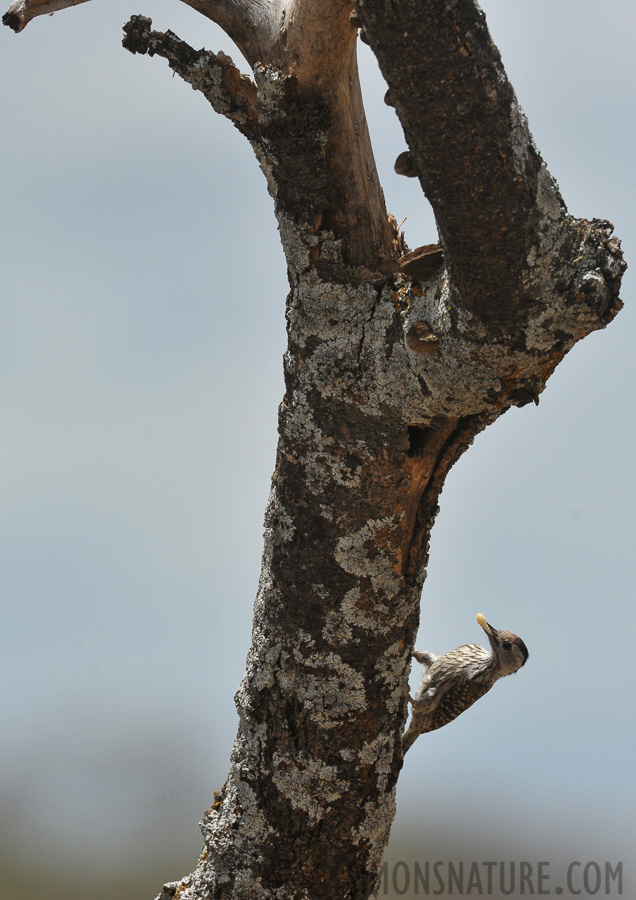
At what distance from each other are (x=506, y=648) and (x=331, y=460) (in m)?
2.38

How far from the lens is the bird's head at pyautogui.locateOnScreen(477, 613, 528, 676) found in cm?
405

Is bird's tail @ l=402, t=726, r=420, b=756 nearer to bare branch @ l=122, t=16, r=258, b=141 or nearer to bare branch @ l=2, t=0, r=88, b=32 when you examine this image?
bare branch @ l=122, t=16, r=258, b=141

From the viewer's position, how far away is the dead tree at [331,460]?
202 cm

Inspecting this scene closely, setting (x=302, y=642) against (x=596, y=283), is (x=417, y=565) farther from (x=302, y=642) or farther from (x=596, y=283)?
(x=596, y=283)

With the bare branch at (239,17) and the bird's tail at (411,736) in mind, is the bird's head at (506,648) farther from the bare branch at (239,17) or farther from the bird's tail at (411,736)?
the bare branch at (239,17)

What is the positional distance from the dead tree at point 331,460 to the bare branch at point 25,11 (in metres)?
0.36

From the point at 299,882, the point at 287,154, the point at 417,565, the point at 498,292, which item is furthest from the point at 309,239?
the point at 299,882

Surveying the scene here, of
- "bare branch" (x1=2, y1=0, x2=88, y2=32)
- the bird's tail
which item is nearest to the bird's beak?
the bird's tail

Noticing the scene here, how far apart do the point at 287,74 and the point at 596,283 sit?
0.96m

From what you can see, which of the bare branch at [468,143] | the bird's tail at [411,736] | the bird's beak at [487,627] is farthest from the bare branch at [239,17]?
the bird's tail at [411,736]

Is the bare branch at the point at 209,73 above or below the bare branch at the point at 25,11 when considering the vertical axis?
below

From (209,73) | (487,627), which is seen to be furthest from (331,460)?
(487,627)

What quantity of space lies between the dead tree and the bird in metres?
1.78

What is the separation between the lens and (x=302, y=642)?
2133 millimetres
